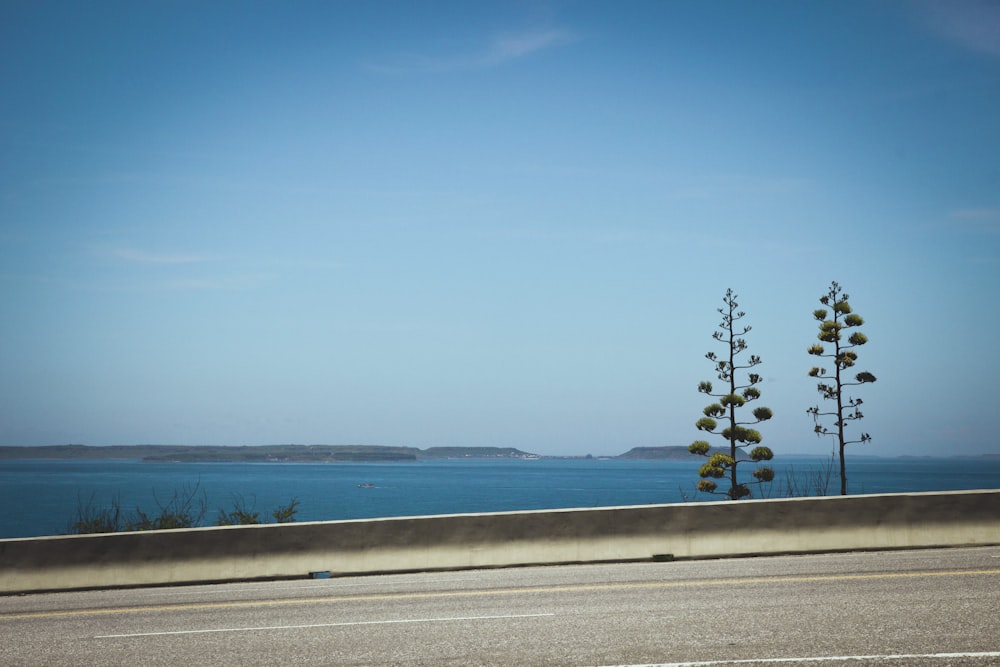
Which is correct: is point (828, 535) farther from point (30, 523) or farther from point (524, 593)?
point (30, 523)

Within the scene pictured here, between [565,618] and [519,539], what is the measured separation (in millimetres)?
4869

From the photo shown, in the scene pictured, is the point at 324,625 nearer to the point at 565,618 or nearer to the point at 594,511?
the point at 565,618

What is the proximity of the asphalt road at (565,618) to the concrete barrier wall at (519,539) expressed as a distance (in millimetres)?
450

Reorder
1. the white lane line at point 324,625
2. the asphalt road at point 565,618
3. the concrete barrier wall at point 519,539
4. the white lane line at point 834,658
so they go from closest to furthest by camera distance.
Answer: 1. the white lane line at point 834,658
2. the asphalt road at point 565,618
3. the white lane line at point 324,625
4. the concrete barrier wall at point 519,539

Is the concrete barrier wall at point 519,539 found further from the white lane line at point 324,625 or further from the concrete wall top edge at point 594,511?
the white lane line at point 324,625

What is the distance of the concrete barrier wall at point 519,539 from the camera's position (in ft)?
44.4

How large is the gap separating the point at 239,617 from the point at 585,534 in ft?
19.0

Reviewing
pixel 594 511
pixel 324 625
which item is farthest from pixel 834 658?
pixel 594 511

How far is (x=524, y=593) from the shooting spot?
11.0 meters

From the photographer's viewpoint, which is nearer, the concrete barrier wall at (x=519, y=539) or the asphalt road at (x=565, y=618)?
the asphalt road at (x=565, y=618)

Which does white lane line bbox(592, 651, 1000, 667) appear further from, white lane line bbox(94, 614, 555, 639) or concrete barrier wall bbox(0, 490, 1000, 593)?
concrete barrier wall bbox(0, 490, 1000, 593)

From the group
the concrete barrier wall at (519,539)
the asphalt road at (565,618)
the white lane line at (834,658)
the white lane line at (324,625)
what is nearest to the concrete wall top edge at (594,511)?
the concrete barrier wall at (519,539)

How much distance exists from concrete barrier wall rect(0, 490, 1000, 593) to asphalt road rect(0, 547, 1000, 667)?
1.47ft

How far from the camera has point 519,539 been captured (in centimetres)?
1388
